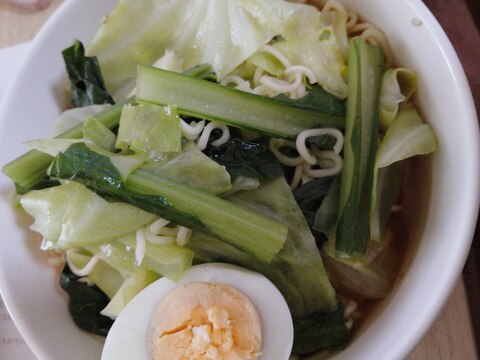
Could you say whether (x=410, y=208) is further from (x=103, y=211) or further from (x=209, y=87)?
(x=103, y=211)

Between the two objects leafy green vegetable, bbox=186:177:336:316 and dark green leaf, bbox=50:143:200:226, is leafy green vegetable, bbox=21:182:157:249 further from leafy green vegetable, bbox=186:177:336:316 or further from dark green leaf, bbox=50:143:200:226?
leafy green vegetable, bbox=186:177:336:316

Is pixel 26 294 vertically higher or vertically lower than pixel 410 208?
lower

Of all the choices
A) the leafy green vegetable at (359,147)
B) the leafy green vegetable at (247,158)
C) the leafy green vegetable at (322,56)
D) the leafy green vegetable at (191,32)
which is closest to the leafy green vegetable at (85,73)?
the leafy green vegetable at (191,32)

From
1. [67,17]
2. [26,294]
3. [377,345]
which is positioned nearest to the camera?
[377,345]

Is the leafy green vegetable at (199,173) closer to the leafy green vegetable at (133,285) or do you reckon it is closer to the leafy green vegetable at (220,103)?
the leafy green vegetable at (220,103)

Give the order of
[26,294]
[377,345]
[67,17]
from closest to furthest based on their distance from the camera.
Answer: [377,345] → [26,294] → [67,17]

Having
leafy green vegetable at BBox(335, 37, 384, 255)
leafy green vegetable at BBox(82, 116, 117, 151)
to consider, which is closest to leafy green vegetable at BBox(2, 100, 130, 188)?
leafy green vegetable at BBox(82, 116, 117, 151)

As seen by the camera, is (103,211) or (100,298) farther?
(100,298)

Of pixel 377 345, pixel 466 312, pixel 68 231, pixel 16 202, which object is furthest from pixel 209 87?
pixel 466 312
